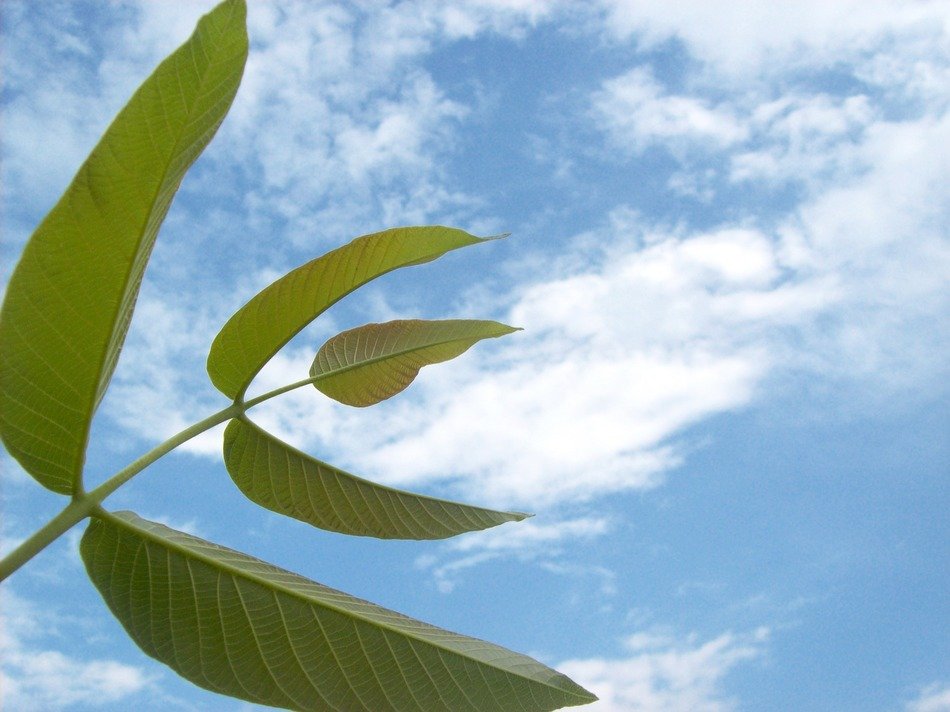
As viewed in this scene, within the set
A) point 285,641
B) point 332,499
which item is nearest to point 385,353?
point 332,499

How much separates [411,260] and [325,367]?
0.22 m

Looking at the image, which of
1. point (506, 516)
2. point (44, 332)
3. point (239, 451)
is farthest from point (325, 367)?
point (44, 332)

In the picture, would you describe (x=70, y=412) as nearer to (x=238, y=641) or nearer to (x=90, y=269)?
(x=90, y=269)

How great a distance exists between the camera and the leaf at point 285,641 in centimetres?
93

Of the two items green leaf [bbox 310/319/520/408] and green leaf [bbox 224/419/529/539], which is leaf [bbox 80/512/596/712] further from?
green leaf [bbox 310/319/520/408]

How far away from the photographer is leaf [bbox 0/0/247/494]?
2.59 ft

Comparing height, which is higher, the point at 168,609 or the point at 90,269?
the point at 90,269

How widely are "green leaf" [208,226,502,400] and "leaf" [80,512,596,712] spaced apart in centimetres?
19

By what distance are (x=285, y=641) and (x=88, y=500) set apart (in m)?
0.26

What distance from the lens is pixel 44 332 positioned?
2.69 ft

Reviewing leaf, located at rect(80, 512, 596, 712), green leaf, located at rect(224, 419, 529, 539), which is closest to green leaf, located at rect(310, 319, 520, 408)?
green leaf, located at rect(224, 419, 529, 539)

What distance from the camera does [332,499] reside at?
1108mm

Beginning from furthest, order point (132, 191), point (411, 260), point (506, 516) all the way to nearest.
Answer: point (506, 516) < point (411, 260) < point (132, 191)

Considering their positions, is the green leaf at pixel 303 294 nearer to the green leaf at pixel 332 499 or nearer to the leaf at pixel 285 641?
the green leaf at pixel 332 499
